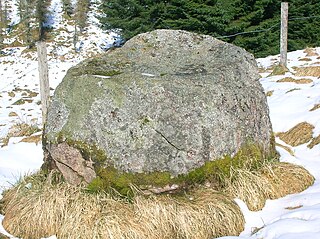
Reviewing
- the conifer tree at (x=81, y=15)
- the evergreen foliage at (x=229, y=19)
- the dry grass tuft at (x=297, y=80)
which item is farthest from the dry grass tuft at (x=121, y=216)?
the conifer tree at (x=81, y=15)

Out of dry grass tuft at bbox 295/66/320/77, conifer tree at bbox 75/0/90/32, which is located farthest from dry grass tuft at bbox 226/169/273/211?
conifer tree at bbox 75/0/90/32

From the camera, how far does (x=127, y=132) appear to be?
4.02 meters

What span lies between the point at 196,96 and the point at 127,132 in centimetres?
83

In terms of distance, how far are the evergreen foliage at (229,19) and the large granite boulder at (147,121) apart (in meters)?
13.5

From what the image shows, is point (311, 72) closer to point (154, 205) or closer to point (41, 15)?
point (154, 205)

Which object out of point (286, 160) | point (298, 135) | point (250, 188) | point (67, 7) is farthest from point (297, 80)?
point (67, 7)

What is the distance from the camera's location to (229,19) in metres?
17.8

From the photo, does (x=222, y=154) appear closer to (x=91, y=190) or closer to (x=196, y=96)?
(x=196, y=96)

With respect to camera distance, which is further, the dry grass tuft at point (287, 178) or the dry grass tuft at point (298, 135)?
the dry grass tuft at point (298, 135)

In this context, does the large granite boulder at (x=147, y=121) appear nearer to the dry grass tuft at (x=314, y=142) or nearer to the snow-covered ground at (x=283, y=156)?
the snow-covered ground at (x=283, y=156)

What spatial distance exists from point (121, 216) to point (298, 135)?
323 centimetres

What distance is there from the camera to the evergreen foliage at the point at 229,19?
17.8m

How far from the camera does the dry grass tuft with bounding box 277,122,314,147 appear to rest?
219 inches

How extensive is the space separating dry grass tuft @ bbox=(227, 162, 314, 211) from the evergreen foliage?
13.6 m
